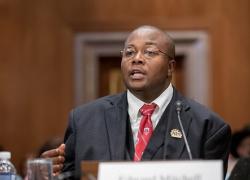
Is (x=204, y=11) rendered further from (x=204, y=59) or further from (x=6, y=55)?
(x=6, y=55)

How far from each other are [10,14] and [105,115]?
476 centimetres

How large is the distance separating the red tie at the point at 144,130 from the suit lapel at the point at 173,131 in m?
0.10

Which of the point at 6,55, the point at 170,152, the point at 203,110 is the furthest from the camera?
the point at 6,55

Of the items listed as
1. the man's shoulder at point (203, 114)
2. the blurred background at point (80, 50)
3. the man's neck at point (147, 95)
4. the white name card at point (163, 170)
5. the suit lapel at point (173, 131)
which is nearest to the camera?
the white name card at point (163, 170)

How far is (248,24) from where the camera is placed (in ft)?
26.9

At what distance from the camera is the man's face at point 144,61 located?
3.63 meters

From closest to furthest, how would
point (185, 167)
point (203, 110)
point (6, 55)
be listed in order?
point (185, 167), point (203, 110), point (6, 55)

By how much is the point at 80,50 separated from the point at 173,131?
4.81 metres

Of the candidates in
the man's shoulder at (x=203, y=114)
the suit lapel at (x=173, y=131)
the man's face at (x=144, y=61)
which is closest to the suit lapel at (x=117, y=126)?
the man's face at (x=144, y=61)

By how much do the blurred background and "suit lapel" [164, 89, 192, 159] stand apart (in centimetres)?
448

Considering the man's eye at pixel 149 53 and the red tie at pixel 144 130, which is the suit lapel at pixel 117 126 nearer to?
the red tie at pixel 144 130

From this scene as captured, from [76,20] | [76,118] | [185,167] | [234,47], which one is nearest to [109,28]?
[76,20]

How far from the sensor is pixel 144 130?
3.58m

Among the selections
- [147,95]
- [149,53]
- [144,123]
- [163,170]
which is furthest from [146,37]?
[163,170]
